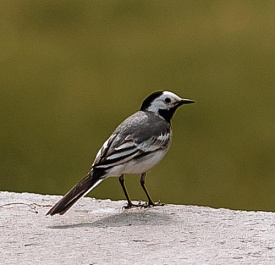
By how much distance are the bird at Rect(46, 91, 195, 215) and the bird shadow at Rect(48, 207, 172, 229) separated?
18 centimetres

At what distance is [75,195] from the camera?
24.9ft

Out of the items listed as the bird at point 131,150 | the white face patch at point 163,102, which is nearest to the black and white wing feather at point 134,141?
the bird at point 131,150

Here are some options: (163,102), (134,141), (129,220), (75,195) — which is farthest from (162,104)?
(75,195)

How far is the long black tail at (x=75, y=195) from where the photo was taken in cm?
755

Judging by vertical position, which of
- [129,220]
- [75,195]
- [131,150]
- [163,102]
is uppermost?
[163,102]

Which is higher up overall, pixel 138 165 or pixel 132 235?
pixel 138 165

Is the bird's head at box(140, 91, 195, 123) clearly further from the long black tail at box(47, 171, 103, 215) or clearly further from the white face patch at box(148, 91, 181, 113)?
the long black tail at box(47, 171, 103, 215)

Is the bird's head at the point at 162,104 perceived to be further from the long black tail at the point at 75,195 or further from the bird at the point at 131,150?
the long black tail at the point at 75,195

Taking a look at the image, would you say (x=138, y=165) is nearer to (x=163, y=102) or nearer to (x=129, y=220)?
(x=129, y=220)

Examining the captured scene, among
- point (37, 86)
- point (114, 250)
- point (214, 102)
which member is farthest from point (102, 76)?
point (114, 250)

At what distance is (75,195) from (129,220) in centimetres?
41

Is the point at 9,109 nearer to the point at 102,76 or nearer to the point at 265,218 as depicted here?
the point at 102,76

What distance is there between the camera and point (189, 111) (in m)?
15.2

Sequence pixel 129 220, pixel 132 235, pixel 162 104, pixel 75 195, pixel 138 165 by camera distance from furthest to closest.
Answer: pixel 162 104, pixel 138 165, pixel 129 220, pixel 75 195, pixel 132 235
